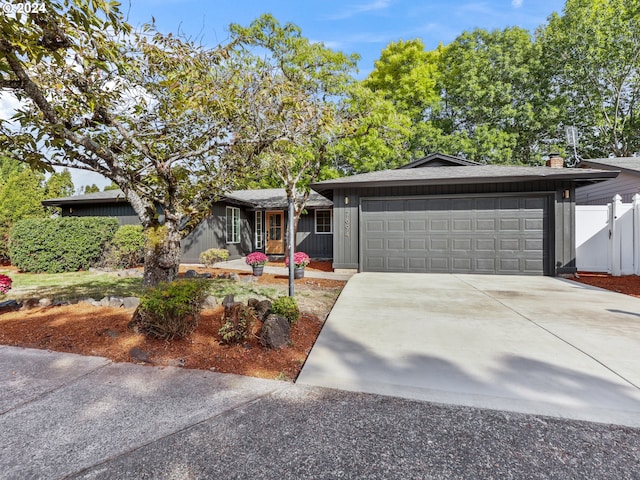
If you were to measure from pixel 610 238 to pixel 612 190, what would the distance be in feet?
13.6

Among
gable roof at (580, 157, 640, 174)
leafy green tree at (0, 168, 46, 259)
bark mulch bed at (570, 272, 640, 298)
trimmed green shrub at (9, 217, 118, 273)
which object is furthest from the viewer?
leafy green tree at (0, 168, 46, 259)

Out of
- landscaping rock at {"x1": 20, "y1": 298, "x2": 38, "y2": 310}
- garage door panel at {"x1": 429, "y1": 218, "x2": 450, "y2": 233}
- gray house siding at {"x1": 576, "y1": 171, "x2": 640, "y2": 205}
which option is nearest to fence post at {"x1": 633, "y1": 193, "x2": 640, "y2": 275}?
gray house siding at {"x1": 576, "y1": 171, "x2": 640, "y2": 205}

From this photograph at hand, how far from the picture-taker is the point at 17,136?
12.0 ft

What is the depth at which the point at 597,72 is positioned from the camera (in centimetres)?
1705

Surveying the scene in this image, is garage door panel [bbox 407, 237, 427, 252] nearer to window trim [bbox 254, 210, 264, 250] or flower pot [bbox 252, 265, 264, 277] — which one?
flower pot [bbox 252, 265, 264, 277]

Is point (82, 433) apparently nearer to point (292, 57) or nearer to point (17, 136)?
point (17, 136)

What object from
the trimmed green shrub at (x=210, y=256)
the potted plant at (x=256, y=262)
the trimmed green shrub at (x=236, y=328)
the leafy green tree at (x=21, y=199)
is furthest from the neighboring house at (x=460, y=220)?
the leafy green tree at (x=21, y=199)

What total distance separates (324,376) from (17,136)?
4.54 meters

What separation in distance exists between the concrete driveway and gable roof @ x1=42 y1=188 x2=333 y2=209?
800cm

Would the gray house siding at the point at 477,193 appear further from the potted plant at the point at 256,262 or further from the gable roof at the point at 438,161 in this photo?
the gable roof at the point at 438,161

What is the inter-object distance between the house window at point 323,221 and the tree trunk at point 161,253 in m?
9.81

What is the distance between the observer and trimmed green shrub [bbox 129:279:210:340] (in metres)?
3.19

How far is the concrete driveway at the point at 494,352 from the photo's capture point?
230 cm

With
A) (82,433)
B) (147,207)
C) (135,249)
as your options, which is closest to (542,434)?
(82,433)
